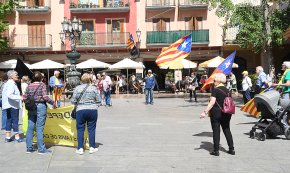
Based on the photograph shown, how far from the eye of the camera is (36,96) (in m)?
8.21

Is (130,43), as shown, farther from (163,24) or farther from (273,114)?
(273,114)

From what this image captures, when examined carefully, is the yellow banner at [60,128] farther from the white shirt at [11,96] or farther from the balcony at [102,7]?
the balcony at [102,7]

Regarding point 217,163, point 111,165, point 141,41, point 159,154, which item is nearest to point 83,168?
point 111,165

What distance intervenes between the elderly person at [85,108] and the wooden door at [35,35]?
25596 mm

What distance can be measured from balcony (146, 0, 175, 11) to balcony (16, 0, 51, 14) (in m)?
7.82

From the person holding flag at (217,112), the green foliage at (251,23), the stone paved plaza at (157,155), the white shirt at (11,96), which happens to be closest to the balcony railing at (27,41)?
the green foliage at (251,23)

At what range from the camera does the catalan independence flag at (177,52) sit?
1725 centimetres

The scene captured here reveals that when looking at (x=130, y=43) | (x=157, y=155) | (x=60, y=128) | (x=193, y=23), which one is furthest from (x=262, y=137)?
(x=193, y=23)

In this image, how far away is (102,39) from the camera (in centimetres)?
3241

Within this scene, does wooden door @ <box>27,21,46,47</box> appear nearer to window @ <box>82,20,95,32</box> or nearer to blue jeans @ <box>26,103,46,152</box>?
window @ <box>82,20,95,32</box>

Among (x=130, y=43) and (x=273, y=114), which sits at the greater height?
(x=130, y=43)

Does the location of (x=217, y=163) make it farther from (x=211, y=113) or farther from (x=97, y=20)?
(x=97, y=20)

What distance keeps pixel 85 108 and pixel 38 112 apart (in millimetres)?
1081

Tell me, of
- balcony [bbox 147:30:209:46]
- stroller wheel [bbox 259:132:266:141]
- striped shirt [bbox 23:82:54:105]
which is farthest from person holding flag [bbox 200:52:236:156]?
balcony [bbox 147:30:209:46]
